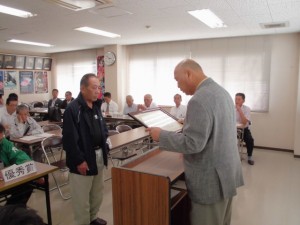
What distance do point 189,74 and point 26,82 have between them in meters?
8.40

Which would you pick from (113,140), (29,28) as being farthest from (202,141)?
(29,28)

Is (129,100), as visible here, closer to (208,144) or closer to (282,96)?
(282,96)

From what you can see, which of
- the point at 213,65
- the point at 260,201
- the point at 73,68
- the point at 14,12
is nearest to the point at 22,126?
the point at 14,12

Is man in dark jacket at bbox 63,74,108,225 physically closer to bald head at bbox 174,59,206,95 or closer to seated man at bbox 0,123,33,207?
seated man at bbox 0,123,33,207

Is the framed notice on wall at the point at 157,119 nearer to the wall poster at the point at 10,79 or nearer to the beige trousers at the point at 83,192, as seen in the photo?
the beige trousers at the point at 83,192

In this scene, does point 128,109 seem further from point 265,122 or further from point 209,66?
point 265,122

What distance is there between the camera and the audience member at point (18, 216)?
59 cm

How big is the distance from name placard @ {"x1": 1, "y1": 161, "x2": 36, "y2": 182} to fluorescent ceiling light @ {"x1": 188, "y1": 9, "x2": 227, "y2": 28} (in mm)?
3080

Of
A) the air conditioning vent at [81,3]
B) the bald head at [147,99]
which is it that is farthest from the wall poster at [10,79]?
the air conditioning vent at [81,3]

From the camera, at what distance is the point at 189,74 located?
1.54 m

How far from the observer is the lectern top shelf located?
186cm

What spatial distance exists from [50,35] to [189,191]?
5348 mm

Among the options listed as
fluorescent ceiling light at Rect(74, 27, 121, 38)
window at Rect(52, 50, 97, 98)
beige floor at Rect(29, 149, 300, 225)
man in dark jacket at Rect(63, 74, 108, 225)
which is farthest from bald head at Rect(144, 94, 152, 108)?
man in dark jacket at Rect(63, 74, 108, 225)

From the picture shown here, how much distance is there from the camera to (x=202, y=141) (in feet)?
4.65
